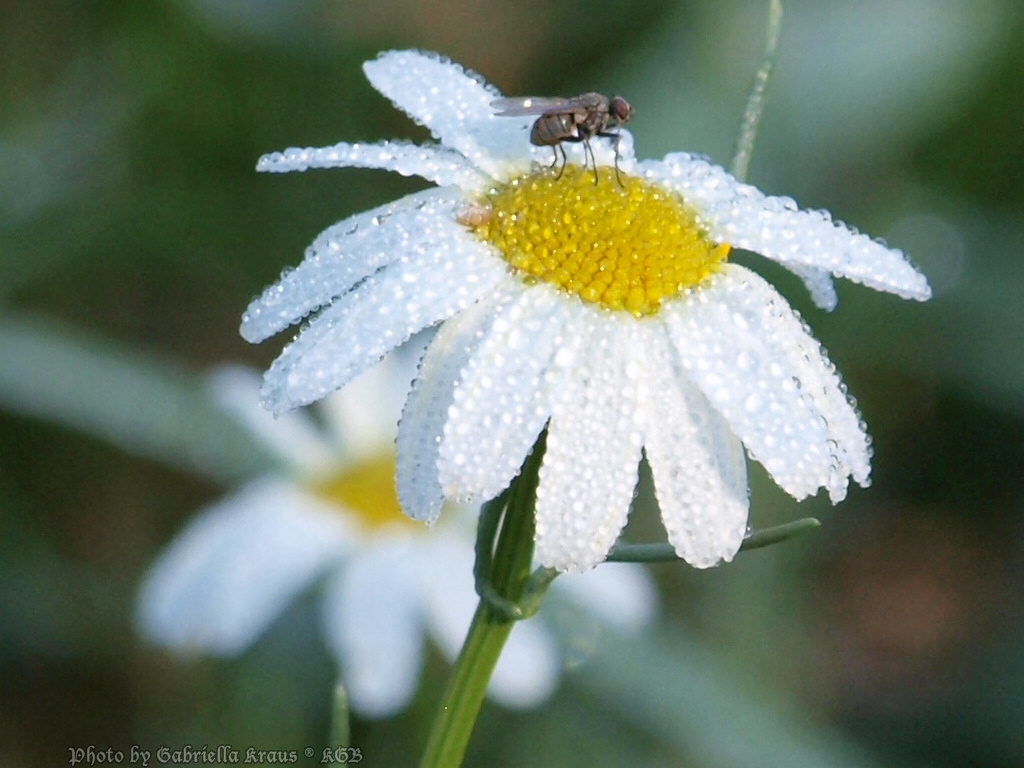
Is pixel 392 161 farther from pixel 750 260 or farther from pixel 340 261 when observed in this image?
pixel 750 260

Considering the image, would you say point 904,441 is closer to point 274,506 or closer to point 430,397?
point 274,506

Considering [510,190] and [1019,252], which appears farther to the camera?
[1019,252]

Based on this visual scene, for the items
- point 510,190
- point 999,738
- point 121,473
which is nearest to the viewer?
point 510,190

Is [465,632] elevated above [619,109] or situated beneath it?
situated beneath

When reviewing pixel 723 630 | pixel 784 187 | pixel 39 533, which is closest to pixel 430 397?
pixel 723 630

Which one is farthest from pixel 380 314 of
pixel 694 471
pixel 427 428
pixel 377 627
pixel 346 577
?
pixel 346 577

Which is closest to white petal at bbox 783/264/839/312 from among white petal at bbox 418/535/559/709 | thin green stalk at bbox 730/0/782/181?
thin green stalk at bbox 730/0/782/181
